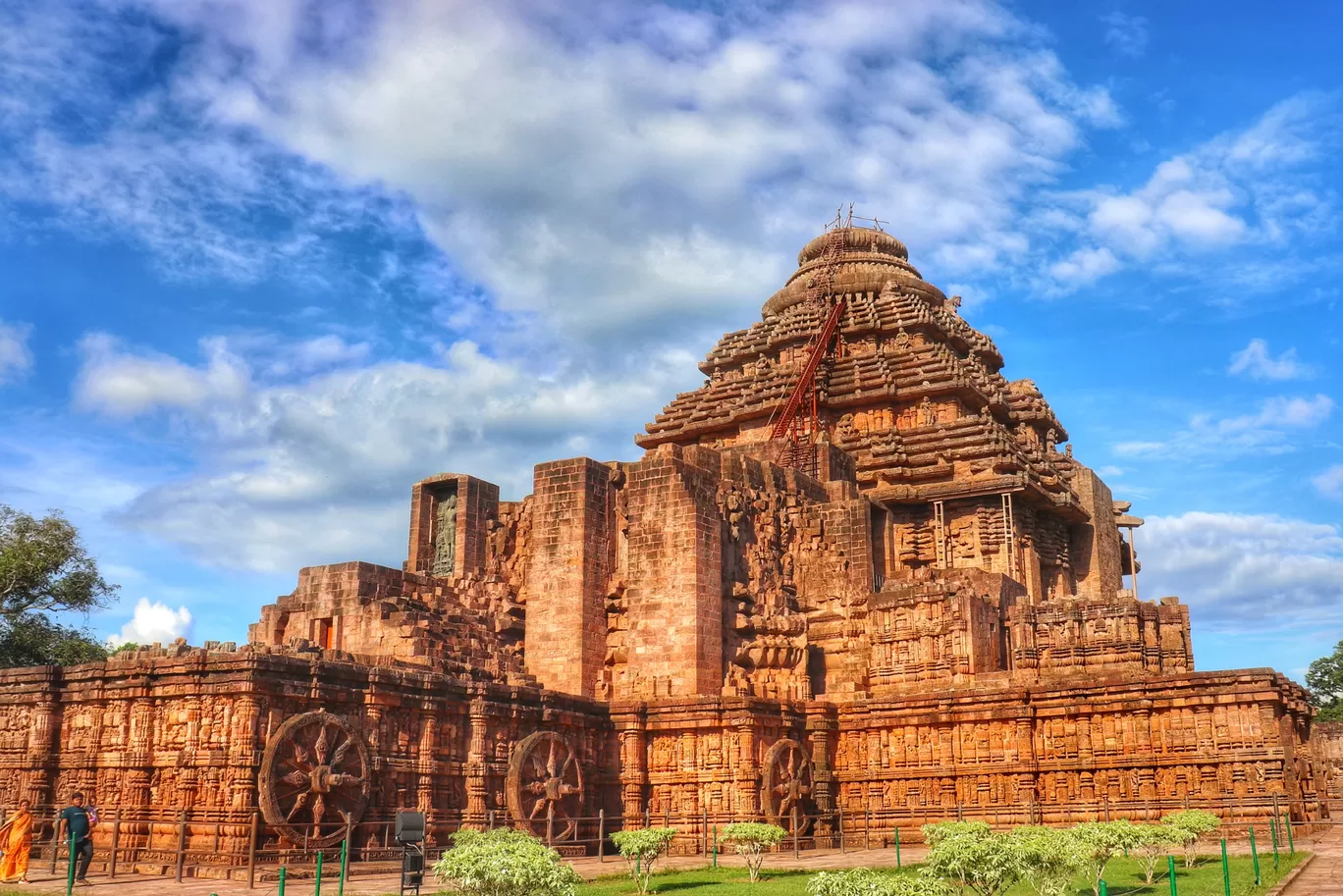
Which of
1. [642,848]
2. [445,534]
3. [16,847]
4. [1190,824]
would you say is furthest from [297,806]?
[445,534]

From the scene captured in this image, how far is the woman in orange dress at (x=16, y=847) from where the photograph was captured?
19500 millimetres

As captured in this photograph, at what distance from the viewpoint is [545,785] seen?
2762cm

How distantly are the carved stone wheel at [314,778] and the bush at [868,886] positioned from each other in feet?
38.6

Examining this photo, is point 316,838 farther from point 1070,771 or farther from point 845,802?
point 1070,771

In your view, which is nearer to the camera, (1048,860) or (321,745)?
(1048,860)

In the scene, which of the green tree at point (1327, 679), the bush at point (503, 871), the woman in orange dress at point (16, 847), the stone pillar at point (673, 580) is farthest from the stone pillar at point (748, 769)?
the green tree at point (1327, 679)

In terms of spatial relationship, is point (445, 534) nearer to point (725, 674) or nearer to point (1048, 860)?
point (725, 674)

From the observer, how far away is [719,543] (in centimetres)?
3497

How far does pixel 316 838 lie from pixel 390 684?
11.1 feet

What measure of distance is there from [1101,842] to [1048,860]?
4267mm

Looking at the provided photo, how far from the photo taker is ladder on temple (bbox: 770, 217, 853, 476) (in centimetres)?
4238

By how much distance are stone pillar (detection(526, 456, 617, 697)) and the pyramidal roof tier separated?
425 inches

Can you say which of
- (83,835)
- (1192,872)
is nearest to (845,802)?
(1192,872)

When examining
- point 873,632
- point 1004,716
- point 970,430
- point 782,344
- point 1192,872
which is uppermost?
point 782,344
